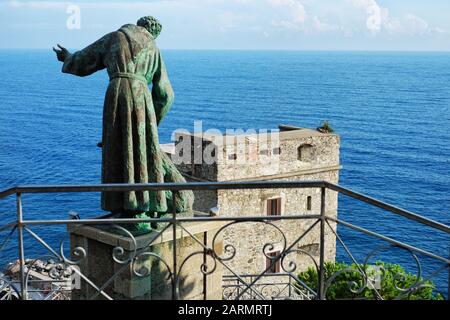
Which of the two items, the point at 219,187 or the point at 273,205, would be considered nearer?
the point at 219,187

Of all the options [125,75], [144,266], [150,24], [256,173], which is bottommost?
[256,173]

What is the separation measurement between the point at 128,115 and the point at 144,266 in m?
1.61

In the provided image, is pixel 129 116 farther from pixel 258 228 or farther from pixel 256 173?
pixel 258 228

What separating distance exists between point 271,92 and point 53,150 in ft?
219

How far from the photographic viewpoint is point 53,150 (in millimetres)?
72438

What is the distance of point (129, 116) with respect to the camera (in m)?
6.49

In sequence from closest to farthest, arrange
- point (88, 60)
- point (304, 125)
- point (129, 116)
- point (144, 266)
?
1. point (144, 266)
2. point (129, 116)
3. point (88, 60)
4. point (304, 125)

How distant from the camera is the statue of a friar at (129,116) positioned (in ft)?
21.4

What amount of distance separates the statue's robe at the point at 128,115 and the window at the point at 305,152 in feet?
81.5

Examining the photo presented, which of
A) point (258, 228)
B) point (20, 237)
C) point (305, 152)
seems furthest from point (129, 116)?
point (305, 152)

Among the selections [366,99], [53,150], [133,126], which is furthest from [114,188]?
[366,99]

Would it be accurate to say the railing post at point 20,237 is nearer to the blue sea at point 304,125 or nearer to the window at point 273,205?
the window at point 273,205

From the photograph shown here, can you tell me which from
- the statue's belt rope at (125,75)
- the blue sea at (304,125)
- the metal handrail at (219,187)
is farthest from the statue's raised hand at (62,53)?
the blue sea at (304,125)

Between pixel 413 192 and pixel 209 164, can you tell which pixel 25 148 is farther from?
pixel 209 164
